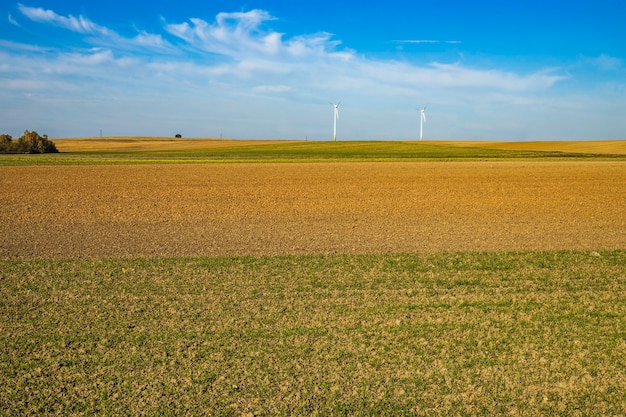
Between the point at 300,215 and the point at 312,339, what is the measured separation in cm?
1223

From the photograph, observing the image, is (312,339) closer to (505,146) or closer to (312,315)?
(312,315)

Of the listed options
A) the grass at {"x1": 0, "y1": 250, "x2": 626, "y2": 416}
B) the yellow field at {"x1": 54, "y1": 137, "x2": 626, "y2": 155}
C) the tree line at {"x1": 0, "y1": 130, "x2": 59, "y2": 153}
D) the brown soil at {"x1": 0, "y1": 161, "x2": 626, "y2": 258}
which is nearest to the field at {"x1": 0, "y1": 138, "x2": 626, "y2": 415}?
the grass at {"x1": 0, "y1": 250, "x2": 626, "y2": 416}

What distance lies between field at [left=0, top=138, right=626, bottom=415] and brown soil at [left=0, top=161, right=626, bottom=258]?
150 millimetres

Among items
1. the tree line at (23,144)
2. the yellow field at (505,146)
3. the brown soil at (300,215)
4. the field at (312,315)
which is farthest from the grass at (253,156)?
the field at (312,315)

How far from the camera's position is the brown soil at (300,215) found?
45.6 feet

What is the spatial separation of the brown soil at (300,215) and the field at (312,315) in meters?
0.15

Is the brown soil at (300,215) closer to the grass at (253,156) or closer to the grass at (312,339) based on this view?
the grass at (312,339)

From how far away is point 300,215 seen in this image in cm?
1934

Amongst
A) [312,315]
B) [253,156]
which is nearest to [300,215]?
[312,315]

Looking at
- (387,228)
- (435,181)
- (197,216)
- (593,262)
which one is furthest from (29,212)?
(435,181)

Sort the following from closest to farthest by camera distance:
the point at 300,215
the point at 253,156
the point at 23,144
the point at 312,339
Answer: the point at 312,339, the point at 300,215, the point at 253,156, the point at 23,144

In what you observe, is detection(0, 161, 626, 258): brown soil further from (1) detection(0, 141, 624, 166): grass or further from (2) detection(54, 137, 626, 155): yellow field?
(2) detection(54, 137, 626, 155): yellow field

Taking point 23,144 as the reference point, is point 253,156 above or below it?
below

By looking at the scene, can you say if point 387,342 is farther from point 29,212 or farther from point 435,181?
point 435,181
